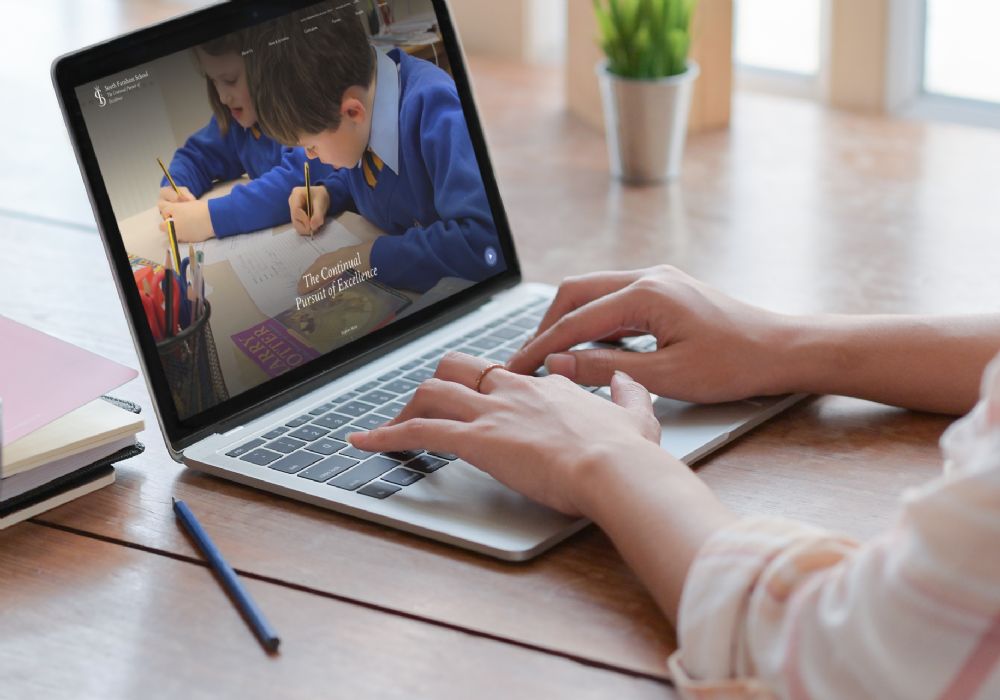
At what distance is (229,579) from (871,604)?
14.8 inches

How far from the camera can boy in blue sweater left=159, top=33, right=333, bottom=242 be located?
93 cm

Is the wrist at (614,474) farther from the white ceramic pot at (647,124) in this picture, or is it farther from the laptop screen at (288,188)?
the white ceramic pot at (647,124)

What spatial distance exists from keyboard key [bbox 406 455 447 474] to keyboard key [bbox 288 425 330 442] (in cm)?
9

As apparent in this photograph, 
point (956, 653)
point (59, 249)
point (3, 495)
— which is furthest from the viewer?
point (59, 249)

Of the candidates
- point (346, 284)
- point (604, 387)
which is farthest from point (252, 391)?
point (604, 387)

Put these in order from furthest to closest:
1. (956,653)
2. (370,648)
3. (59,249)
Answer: (59,249) < (370,648) < (956,653)

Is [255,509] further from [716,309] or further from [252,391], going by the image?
[716,309]

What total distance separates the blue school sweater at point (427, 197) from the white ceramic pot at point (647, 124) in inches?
20.5

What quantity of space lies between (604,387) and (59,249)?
68 centimetres

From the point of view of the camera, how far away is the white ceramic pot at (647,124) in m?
1.62

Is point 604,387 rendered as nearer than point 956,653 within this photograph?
No

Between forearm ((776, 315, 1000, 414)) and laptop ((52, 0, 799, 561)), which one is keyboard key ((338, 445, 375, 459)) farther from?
forearm ((776, 315, 1000, 414))

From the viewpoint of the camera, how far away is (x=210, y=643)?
716mm

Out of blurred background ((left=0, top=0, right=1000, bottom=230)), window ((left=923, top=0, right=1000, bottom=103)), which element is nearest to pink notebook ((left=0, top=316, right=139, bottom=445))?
blurred background ((left=0, top=0, right=1000, bottom=230))
